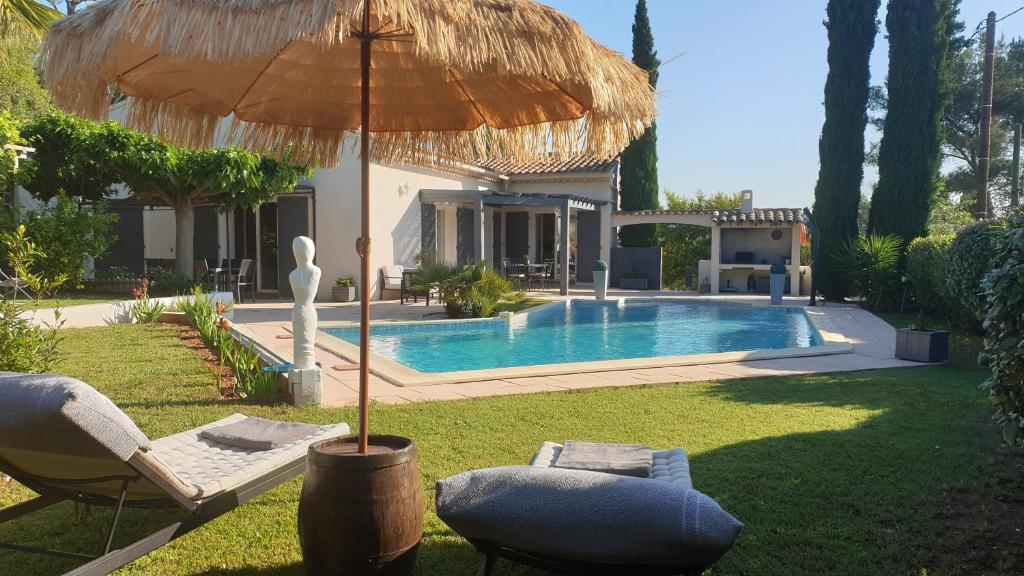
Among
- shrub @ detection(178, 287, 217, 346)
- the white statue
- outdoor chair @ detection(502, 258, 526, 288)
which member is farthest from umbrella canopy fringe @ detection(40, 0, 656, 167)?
outdoor chair @ detection(502, 258, 526, 288)

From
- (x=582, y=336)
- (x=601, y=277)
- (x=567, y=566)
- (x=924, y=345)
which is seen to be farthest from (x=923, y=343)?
(x=601, y=277)

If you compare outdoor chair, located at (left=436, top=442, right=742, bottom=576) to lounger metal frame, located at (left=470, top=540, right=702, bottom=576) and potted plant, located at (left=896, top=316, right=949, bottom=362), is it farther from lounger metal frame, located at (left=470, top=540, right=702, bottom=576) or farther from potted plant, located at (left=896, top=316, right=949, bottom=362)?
potted plant, located at (left=896, top=316, right=949, bottom=362)

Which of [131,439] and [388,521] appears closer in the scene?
[131,439]

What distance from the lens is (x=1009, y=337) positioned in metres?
3.20

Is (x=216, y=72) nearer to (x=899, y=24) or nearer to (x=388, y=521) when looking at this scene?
(x=388, y=521)

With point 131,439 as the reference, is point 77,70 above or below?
above

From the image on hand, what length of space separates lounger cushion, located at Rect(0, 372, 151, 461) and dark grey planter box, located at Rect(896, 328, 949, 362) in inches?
339

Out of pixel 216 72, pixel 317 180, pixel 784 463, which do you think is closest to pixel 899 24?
pixel 317 180

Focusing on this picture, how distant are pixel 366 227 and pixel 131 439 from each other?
1.29 metres

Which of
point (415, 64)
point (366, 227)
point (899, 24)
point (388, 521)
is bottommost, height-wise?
point (388, 521)

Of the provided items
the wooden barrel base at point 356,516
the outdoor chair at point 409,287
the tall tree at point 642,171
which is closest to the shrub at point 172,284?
the outdoor chair at point 409,287

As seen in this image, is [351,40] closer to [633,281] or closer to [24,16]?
[24,16]

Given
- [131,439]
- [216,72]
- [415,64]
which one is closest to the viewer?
[131,439]

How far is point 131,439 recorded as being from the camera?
2.30m
